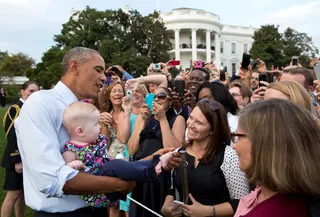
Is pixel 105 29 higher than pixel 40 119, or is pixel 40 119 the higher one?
pixel 105 29

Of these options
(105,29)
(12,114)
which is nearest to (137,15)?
(105,29)

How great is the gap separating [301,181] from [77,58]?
1.69 meters

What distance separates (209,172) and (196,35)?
69941mm

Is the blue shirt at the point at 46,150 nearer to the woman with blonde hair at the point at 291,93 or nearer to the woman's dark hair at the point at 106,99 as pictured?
the woman with blonde hair at the point at 291,93

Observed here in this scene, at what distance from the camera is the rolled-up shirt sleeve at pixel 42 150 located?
75.2 inches

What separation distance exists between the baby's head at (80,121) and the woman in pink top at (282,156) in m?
1.05

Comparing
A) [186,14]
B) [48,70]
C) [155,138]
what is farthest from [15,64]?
[155,138]

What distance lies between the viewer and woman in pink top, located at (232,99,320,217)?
1.60 metres

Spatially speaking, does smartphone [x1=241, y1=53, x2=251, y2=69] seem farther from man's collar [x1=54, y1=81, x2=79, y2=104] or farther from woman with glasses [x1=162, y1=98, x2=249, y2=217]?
man's collar [x1=54, y1=81, x2=79, y2=104]

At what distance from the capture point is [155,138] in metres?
3.95

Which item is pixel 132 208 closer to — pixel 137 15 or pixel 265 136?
pixel 265 136

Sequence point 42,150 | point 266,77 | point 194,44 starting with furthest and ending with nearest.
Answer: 1. point 194,44
2. point 266,77
3. point 42,150

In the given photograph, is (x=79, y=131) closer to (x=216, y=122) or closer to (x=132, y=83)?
(x=216, y=122)

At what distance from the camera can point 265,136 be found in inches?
65.4
